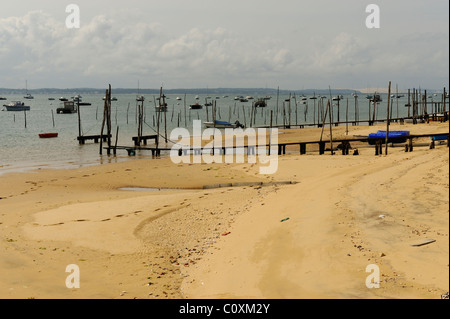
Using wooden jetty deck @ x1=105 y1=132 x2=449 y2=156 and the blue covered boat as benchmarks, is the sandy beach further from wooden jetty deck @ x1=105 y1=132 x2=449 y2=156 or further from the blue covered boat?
the blue covered boat

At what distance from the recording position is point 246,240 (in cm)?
1345

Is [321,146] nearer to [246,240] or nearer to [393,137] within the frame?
[393,137]

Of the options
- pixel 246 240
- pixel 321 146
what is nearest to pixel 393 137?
pixel 321 146

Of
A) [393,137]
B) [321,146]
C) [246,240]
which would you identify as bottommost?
[246,240]

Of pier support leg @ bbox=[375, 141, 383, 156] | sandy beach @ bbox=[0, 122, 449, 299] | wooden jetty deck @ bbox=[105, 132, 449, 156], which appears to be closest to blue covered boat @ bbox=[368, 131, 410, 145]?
wooden jetty deck @ bbox=[105, 132, 449, 156]

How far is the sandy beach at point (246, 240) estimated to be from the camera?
9914mm

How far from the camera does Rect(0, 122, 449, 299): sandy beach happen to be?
991 centimetres

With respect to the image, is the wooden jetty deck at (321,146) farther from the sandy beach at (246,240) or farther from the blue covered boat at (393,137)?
the sandy beach at (246,240)

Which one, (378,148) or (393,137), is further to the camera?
(393,137)

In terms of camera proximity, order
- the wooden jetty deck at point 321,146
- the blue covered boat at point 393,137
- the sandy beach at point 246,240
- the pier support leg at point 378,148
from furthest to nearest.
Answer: the blue covered boat at point 393,137
the wooden jetty deck at point 321,146
the pier support leg at point 378,148
the sandy beach at point 246,240

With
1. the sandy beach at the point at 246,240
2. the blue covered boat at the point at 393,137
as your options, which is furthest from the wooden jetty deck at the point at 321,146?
the sandy beach at the point at 246,240

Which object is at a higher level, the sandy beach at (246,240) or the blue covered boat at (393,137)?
the blue covered boat at (393,137)

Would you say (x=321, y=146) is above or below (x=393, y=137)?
below
